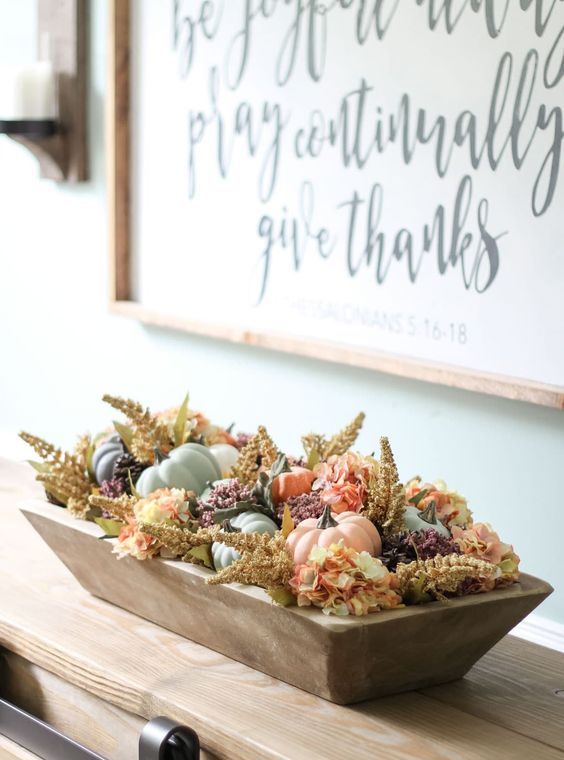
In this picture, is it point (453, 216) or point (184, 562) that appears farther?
point (453, 216)

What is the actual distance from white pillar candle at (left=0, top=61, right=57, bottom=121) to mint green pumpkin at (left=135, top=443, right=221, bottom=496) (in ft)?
3.97

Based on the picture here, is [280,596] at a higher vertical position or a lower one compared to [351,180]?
lower

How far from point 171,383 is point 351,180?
603 mm

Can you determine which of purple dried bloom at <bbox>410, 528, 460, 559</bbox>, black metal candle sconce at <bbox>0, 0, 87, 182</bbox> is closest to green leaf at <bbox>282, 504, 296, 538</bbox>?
purple dried bloom at <bbox>410, 528, 460, 559</bbox>

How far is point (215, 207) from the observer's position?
195 centimetres

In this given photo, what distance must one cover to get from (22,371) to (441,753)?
1764 mm

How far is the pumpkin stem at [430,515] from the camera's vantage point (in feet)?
3.30

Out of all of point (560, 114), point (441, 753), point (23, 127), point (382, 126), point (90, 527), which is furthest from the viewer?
point (23, 127)

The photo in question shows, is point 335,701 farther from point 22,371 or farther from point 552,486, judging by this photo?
point 22,371

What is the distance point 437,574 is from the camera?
2.97 feet

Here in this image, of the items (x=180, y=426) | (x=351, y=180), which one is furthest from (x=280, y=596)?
(x=351, y=180)

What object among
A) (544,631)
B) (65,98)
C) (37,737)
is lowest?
(544,631)

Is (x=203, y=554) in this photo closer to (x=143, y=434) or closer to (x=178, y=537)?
(x=178, y=537)

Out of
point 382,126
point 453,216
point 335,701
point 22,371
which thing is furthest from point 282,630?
point 22,371
